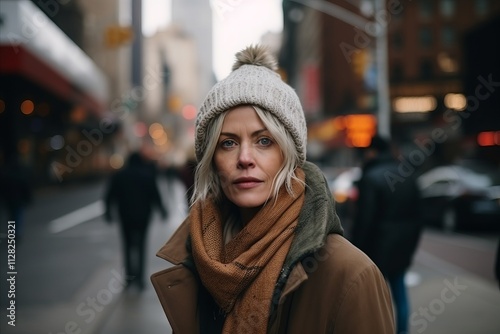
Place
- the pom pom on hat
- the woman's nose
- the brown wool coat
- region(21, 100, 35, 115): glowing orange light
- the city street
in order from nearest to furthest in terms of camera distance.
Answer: the brown wool coat → the woman's nose → the pom pom on hat → the city street → region(21, 100, 35, 115): glowing orange light

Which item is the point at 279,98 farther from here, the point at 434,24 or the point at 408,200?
the point at 434,24

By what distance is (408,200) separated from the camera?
5941 millimetres

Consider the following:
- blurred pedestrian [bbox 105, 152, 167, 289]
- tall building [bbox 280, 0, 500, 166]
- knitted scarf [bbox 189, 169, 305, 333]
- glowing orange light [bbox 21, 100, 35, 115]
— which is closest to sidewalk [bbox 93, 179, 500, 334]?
blurred pedestrian [bbox 105, 152, 167, 289]

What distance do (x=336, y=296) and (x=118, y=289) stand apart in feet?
24.4

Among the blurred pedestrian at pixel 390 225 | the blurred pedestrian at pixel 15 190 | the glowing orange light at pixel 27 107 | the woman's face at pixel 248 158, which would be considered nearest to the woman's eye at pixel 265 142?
the woman's face at pixel 248 158

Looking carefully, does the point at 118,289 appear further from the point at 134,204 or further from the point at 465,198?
the point at 465,198

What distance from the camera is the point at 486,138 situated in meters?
30.1

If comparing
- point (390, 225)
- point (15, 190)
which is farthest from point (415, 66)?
point (390, 225)

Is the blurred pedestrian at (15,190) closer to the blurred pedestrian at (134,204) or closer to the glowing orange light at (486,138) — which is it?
the blurred pedestrian at (134,204)

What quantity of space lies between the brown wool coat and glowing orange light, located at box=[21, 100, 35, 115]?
2908cm

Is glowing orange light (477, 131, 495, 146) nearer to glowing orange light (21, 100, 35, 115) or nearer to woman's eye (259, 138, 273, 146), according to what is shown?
glowing orange light (21, 100, 35, 115)

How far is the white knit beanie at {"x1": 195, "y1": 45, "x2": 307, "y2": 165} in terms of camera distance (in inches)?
81.9

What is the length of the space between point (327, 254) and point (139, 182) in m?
7.89

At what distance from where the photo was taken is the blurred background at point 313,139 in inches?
304
